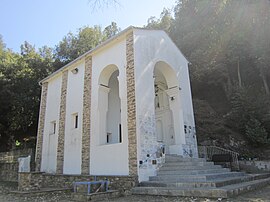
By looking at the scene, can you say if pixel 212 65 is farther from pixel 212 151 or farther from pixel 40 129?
pixel 40 129

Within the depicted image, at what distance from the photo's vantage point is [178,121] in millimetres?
10695

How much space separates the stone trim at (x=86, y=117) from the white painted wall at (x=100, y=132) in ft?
0.81

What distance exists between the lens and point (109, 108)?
12.6m

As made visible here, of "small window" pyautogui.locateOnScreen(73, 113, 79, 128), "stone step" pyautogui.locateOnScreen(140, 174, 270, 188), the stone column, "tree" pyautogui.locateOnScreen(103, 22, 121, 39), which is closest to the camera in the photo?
"stone step" pyautogui.locateOnScreen(140, 174, 270, 188)

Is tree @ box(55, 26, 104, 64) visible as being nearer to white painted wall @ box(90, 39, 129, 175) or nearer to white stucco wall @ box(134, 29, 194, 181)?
white painted wall @ box(90, 39, 129, 175)

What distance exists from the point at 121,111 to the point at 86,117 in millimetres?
2531

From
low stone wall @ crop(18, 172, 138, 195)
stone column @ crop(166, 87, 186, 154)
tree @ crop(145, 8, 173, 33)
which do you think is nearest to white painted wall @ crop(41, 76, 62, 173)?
low stone wall @ crop(18, 172, 138, 195)

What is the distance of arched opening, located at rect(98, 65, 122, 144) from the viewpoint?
33.8 feet

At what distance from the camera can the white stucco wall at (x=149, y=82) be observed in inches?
324

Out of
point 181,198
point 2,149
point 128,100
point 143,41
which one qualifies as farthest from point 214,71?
point 2,149

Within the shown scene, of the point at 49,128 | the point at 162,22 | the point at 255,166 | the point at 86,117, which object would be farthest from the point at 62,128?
the point at 162,22

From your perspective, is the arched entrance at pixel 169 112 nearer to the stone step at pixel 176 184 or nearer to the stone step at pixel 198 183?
the stone step at pixel 198 183

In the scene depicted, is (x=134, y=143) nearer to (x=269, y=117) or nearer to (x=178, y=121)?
(x=178, y=121)

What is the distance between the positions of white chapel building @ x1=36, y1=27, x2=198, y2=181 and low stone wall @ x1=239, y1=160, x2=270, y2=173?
355 centimetres
